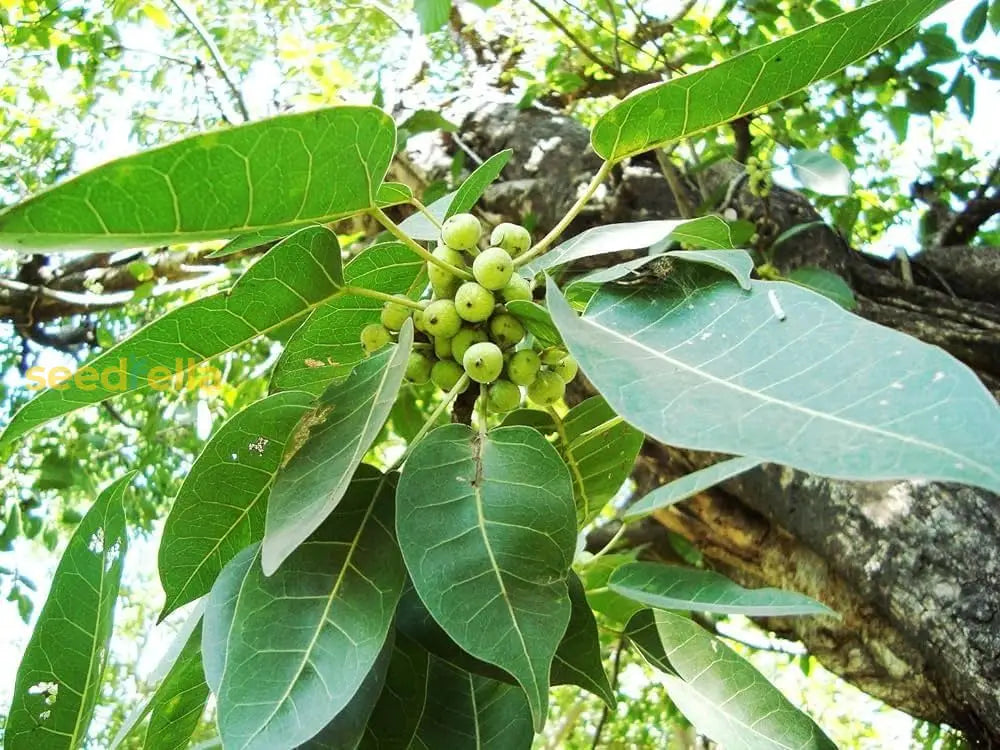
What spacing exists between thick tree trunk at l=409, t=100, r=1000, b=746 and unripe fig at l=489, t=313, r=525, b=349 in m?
0.94

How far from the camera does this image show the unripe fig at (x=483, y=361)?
65 cm

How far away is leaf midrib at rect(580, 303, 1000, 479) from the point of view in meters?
0.39

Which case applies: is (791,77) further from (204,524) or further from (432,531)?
(204,524)

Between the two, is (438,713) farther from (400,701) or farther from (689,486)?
(689,486)

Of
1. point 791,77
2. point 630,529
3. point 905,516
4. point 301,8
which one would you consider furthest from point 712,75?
point 301,8

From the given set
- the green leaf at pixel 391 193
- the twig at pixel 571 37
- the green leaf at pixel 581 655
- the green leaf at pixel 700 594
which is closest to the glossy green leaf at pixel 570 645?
the green leaf at pixel 581 655

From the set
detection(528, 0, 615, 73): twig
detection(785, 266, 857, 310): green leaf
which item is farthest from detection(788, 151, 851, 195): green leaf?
detection(528, 0, 615, 73): twig

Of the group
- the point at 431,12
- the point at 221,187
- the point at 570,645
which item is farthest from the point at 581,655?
the point at 431,12

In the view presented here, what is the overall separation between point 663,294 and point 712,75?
0.16 metres

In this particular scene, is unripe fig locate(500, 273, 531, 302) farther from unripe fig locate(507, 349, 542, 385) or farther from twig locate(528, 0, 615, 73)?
twig locate(528, 0, 615, 73)

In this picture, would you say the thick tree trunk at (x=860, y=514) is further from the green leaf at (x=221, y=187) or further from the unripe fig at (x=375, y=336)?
the green leaf at (x=221, y=187)

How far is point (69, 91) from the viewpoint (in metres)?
3.33

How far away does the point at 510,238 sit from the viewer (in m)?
0.72

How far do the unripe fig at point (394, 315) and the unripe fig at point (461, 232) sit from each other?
8cm
